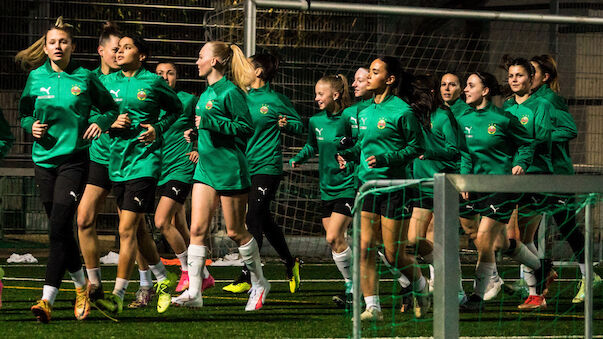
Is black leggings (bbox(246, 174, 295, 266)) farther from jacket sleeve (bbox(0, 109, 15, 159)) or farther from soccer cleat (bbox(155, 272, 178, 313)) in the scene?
jacket sleeve (bbox(0, 109, 15, 159))

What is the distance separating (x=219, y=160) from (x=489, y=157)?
95.2 inches

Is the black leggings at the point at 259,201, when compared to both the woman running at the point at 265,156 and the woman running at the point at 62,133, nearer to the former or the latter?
the woman running at the point at 265,156

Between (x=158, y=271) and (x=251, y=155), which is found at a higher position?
(x=251, y=155)

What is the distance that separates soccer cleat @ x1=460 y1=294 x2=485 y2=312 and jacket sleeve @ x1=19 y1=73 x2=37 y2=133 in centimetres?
359

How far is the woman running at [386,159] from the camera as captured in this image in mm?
7621

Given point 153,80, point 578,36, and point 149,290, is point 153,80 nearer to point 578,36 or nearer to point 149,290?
point 149,290

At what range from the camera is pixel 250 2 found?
41.9ft

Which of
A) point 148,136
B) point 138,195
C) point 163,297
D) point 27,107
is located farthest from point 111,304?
point 27,107

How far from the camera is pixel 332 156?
31.8 feet

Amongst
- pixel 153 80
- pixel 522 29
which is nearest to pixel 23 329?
pixel 153 80

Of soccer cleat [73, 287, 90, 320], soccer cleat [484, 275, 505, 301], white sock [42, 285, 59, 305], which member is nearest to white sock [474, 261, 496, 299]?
soccer cleat [484, 275, 505, 301]

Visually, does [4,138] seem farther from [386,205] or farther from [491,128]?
[491,128]

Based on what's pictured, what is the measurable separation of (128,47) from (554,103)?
12.6ft

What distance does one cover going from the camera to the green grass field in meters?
7.16
